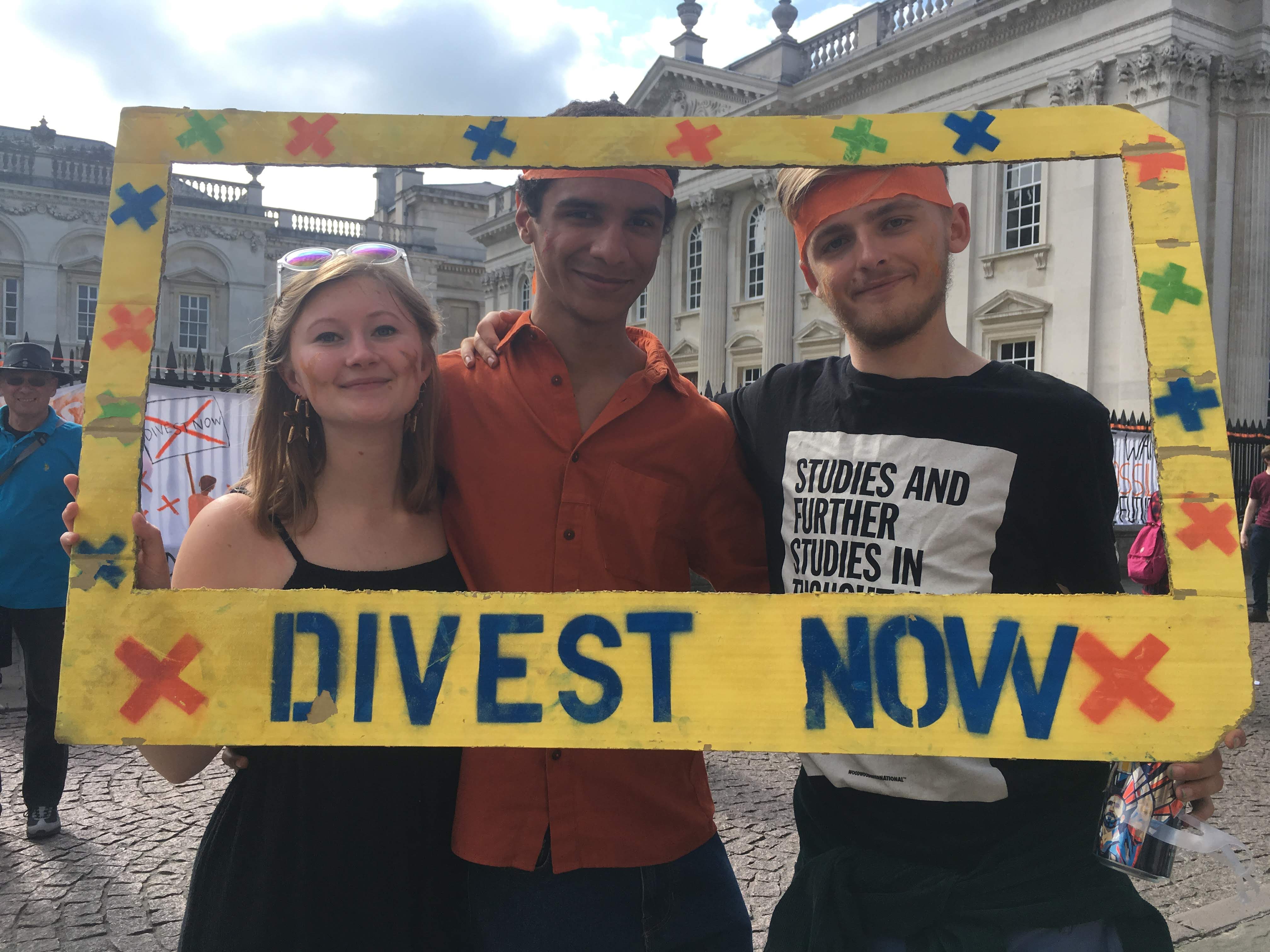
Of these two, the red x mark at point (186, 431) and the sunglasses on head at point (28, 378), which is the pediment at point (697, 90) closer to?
the red x mark at point (186, 431)

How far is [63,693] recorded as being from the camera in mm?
1138

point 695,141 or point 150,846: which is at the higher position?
point 695,141

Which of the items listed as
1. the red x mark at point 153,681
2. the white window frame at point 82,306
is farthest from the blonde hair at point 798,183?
the white window frame at point 82,306

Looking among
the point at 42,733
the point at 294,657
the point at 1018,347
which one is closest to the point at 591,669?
the point at 294,657

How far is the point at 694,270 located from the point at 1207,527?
25.4 metres

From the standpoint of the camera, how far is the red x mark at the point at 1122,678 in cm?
111

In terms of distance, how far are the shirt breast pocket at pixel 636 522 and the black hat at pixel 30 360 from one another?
4706mm

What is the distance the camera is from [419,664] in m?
1.15

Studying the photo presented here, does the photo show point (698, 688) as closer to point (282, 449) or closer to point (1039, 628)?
→ point (1039, 628)

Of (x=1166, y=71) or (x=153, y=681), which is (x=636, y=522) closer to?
(x=153, y=681)

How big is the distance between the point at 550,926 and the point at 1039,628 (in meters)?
1.02

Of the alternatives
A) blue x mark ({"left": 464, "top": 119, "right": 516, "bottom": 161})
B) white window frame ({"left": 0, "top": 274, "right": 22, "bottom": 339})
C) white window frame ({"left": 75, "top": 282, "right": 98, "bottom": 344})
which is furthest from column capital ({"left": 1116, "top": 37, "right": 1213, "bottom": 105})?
white window frame ({"left": 0, "top": 274, "right": 22, "bottom": 339})

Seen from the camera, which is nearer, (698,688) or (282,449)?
(698,688)

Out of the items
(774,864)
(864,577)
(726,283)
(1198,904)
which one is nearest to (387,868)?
(864,577)
